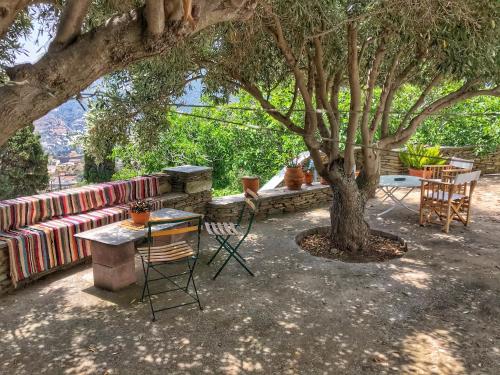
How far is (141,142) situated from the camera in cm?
563

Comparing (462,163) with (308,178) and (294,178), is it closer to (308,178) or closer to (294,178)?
(308,178)

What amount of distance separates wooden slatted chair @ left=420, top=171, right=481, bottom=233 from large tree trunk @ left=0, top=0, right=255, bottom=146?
4.71 m

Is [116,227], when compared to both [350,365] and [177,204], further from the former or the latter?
[350,365]

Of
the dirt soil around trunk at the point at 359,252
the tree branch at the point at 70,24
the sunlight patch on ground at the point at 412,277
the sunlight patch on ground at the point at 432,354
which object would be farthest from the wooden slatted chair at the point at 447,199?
the tree branch at the point at 70,24

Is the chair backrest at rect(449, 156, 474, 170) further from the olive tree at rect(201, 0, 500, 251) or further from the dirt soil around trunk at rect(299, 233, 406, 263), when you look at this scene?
the dirt soil around trunk at rect(299, 233, 406, 263)

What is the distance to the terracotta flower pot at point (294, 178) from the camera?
750cm

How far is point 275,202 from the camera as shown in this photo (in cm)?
722

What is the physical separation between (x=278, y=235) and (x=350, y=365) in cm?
317

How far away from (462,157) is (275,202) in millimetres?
5768

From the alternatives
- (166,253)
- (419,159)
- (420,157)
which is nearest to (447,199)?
(419,159)

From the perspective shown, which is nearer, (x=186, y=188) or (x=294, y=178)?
(x=186, y=188)

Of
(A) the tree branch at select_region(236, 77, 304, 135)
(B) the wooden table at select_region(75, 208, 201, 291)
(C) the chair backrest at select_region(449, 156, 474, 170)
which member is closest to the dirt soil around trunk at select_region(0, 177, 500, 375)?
(B) the wooden table at select_region(75, 208, 201, 291)

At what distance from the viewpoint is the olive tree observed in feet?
14.2

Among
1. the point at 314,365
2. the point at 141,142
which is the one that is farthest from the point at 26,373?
the point at 141,142
